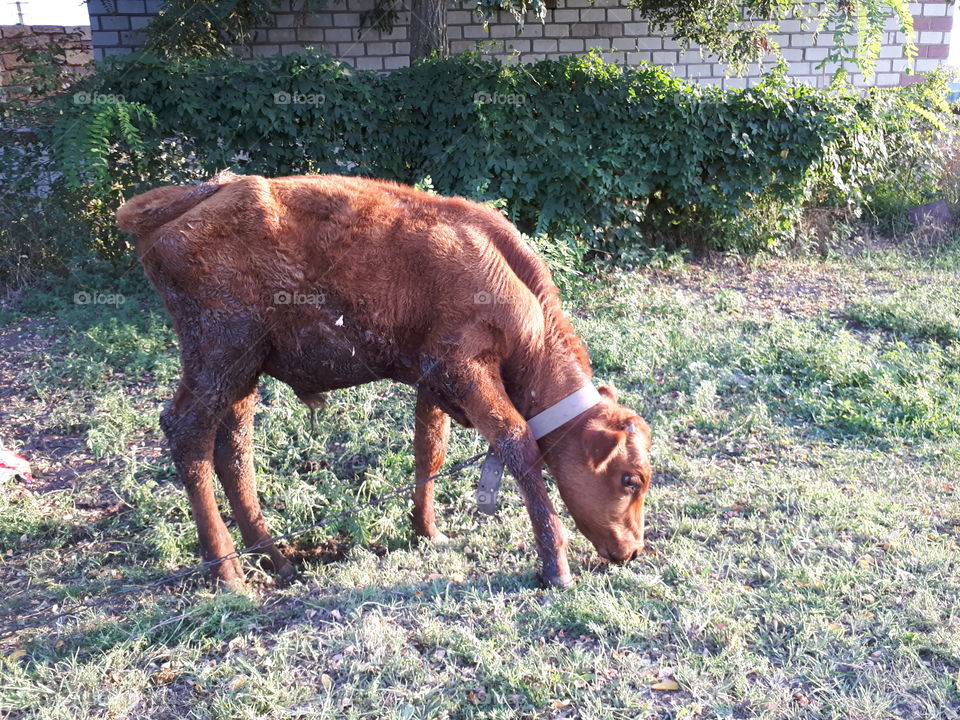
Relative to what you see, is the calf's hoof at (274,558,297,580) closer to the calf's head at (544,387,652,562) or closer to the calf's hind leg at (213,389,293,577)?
the calf's hind leg at (213,389,293,577)

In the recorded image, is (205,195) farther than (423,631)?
Yes

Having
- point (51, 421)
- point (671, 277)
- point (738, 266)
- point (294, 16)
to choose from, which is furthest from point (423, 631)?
point (294, 16)

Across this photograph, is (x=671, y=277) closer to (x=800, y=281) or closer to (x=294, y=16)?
(x=800, y=281)

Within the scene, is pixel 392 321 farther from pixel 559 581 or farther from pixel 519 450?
pixel 559 581

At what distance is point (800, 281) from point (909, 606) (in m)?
6.50

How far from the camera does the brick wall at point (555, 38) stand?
1102cm

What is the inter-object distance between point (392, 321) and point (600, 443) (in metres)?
1.11

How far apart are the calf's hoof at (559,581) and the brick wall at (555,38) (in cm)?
897

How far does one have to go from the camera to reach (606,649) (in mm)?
3201

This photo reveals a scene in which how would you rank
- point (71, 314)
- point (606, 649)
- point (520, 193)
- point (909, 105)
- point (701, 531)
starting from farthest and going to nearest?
point (909, 105) → point (520, 193) → point (71, 314) → point (701, 531) → point (606, 649)

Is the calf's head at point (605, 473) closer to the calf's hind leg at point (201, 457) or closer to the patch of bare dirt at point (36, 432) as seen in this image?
the calf's hind leg at point (201, 457)

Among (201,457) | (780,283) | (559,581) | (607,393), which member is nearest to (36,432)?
(201,457)

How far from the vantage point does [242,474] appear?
4148mm

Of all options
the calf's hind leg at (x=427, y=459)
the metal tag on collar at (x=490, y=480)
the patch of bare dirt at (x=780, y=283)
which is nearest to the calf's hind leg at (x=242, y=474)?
the calf's hind leg at (x=427, y=459)
